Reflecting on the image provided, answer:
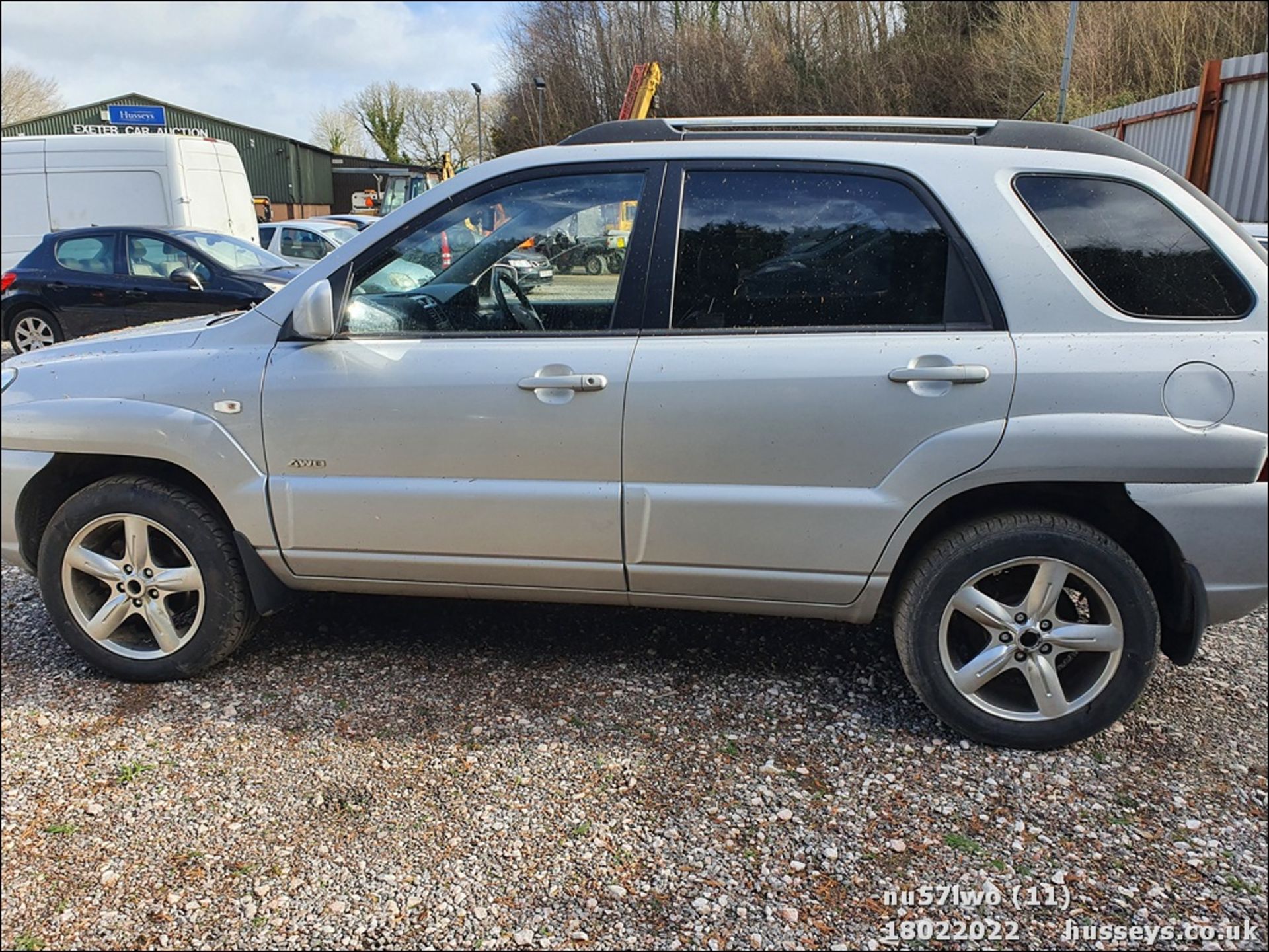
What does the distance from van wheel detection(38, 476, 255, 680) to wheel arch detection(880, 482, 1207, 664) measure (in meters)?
2.24

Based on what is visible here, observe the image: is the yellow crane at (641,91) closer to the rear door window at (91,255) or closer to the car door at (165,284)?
the car door at (165,284)

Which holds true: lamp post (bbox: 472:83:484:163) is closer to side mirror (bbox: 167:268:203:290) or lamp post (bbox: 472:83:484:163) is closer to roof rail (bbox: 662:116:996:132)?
roof rail (bbox: 662:116:996:132)

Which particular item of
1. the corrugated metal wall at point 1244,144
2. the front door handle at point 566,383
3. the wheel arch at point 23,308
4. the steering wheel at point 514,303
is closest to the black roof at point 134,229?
the wheel arch at point 23,308

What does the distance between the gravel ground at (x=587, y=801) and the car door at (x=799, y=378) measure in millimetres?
540

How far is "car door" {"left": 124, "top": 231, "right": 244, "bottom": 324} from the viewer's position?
9328 millimetres

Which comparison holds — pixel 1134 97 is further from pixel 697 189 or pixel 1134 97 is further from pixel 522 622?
pixel 522 622

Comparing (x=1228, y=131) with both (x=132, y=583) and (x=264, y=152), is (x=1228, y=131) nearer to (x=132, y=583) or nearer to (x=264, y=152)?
(x=264, y=152)

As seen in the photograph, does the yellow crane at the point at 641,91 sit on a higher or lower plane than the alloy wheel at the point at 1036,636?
higher

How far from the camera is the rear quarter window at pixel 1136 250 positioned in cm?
257

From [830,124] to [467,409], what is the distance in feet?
4.81

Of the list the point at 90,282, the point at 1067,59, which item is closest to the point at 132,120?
the point at 1067,59

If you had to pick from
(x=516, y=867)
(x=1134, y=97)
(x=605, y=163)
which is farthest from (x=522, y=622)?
(x=1134, y=97)

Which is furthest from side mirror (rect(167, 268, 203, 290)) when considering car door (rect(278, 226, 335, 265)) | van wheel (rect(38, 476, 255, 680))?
van wheel (rect(38, 476, 255, 680))

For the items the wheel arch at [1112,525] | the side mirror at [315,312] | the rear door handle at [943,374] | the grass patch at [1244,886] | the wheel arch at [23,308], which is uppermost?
the side mirror at [315,312]
